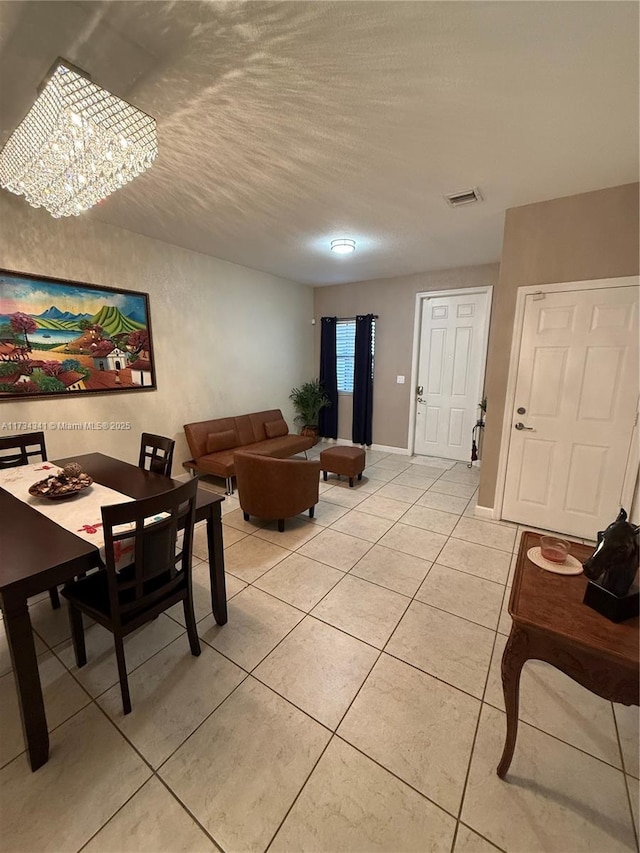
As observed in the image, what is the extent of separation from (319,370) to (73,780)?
213 inches

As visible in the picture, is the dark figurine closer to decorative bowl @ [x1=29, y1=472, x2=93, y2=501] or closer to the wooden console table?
the wooden console table

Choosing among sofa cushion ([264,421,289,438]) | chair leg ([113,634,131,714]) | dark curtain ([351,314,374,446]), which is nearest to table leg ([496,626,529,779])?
chair leg ([113,634,131,714])

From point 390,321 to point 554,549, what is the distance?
4380mm

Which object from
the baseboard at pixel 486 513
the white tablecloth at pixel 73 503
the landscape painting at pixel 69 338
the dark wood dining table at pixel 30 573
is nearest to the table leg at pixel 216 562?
the dark wood dining table at pixel 30 573

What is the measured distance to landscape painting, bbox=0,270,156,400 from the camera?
270 centimetres

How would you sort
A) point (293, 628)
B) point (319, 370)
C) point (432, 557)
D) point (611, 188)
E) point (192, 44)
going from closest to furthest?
point (192, 44) → point (293, 628) → point (611, 188) → point (432, 557) → point (319, 370)

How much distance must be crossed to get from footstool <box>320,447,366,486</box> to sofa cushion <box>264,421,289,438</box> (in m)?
1.07

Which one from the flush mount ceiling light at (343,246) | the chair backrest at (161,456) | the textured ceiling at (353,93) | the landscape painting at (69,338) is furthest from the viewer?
the flush mount ceiling light at (343,246)

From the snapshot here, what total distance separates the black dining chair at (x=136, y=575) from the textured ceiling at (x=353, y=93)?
5.94ft

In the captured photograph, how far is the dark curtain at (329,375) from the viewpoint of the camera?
226 inches

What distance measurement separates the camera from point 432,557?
8.61 feet

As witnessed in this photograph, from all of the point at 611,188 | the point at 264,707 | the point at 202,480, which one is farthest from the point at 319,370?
the point at 264,707

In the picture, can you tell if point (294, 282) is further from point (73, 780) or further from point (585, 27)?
point (73, 780)

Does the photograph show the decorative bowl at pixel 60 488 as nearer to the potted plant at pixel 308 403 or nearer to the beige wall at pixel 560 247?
the beige wall at pixel 560 247
